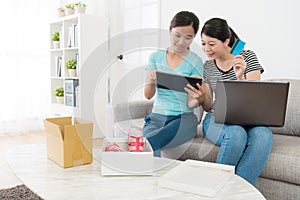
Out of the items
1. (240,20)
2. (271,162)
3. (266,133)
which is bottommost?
(271,162)

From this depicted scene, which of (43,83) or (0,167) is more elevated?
(43,83)

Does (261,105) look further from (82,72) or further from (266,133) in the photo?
(82,72)

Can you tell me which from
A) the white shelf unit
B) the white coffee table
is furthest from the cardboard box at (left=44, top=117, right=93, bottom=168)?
the white shelf unit

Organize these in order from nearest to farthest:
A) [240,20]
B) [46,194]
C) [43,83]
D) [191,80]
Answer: [46,194] < [191,80] < [240,20] < [43,83]

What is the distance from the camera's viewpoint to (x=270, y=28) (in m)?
2.14

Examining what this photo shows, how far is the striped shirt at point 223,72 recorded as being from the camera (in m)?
1.53

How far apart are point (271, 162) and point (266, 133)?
0.45ft

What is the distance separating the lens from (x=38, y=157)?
1190 mm

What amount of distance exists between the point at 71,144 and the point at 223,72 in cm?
86

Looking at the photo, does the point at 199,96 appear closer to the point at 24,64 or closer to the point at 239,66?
the point at 239,66

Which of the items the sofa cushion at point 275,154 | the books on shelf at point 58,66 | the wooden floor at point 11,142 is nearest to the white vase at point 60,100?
the books on shelf at point 58,66

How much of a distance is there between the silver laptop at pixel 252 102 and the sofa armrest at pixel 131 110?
0.65 metres

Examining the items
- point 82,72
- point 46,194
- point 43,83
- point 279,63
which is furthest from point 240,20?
point 43,83

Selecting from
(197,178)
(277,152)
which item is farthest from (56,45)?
(197,178)
